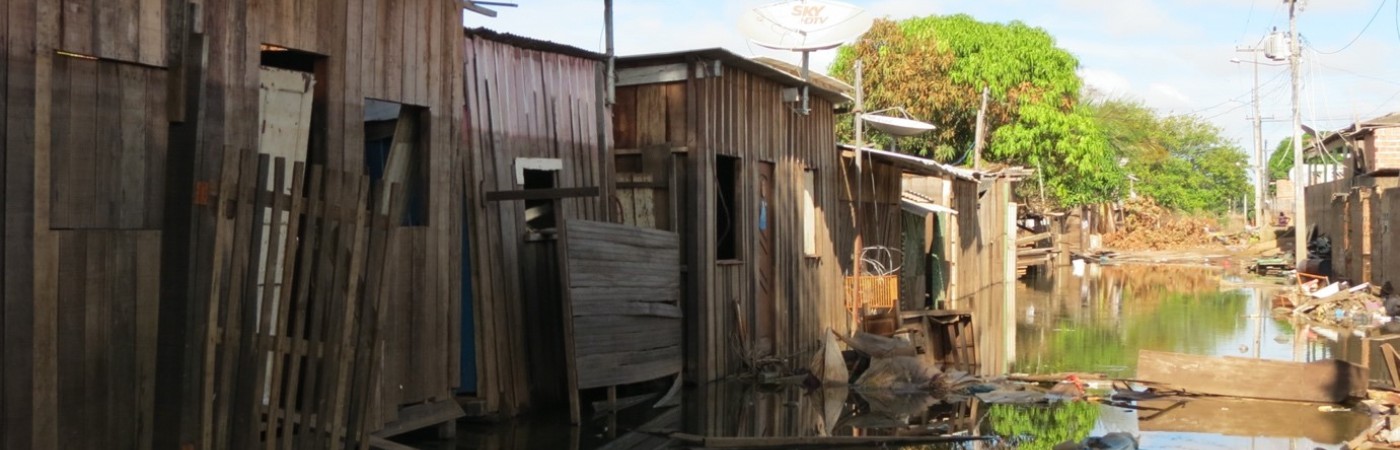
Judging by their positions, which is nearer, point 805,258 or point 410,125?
point 410,125

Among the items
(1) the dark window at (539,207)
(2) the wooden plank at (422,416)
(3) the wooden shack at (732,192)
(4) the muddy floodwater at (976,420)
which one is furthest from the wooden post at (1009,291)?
(2) the wooden plank at (422,416)

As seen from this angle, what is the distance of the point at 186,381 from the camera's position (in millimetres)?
7434

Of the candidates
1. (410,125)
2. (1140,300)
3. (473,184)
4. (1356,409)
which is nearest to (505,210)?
(473,184)

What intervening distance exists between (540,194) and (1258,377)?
24.6 ft

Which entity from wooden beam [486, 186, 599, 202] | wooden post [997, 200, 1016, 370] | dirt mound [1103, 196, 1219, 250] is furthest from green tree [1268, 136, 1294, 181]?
wooden beam [486, 186, 599, 202]

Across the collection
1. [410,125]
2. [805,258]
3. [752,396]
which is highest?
[410,125]

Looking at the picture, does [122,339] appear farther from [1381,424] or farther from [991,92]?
Answer: [991,92]

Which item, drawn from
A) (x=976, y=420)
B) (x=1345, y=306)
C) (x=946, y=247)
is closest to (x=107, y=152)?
(x=976, y=420)

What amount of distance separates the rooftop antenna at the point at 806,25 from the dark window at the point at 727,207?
1.46 metres

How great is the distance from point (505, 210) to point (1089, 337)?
11946 millimetres

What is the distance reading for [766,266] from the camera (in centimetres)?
1625

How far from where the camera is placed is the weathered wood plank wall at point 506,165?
11.5 m

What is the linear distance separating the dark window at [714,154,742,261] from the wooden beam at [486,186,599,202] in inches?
161

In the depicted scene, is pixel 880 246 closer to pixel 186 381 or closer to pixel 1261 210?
pixel 186 381
